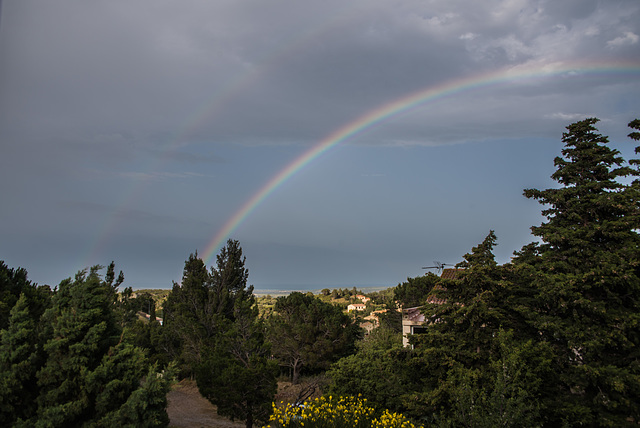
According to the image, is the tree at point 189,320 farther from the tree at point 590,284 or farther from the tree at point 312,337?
the tree at point 590,284

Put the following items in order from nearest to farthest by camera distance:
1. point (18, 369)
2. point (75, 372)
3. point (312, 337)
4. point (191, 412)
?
point (18, 369), point (75, 372), point (191, 412), point (312, 337)

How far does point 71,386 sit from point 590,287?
11.9m

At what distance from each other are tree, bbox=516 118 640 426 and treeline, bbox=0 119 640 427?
39 mm

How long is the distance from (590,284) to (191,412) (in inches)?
675

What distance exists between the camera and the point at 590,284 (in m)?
10.4

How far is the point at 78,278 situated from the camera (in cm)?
837

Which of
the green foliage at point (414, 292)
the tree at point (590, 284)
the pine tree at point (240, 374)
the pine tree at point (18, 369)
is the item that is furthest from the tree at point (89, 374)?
the green foliage at point (414, 292)

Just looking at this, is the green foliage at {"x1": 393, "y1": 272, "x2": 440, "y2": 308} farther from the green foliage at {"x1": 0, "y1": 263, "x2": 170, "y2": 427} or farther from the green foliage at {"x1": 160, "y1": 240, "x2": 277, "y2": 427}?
the green foliage at {"x1": 0, "y1": 263, "x2": 170, "y2": 427}

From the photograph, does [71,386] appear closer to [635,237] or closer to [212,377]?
[212,377]

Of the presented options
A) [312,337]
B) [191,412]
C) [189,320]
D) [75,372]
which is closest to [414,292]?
[312,337]

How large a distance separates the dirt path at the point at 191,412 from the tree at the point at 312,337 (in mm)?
5048

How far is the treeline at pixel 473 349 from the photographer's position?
24.7 ft

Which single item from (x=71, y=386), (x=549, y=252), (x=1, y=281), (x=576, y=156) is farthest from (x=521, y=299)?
(x=1, y=281)

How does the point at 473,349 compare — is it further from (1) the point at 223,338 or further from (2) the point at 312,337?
(2) the point at 312,337
